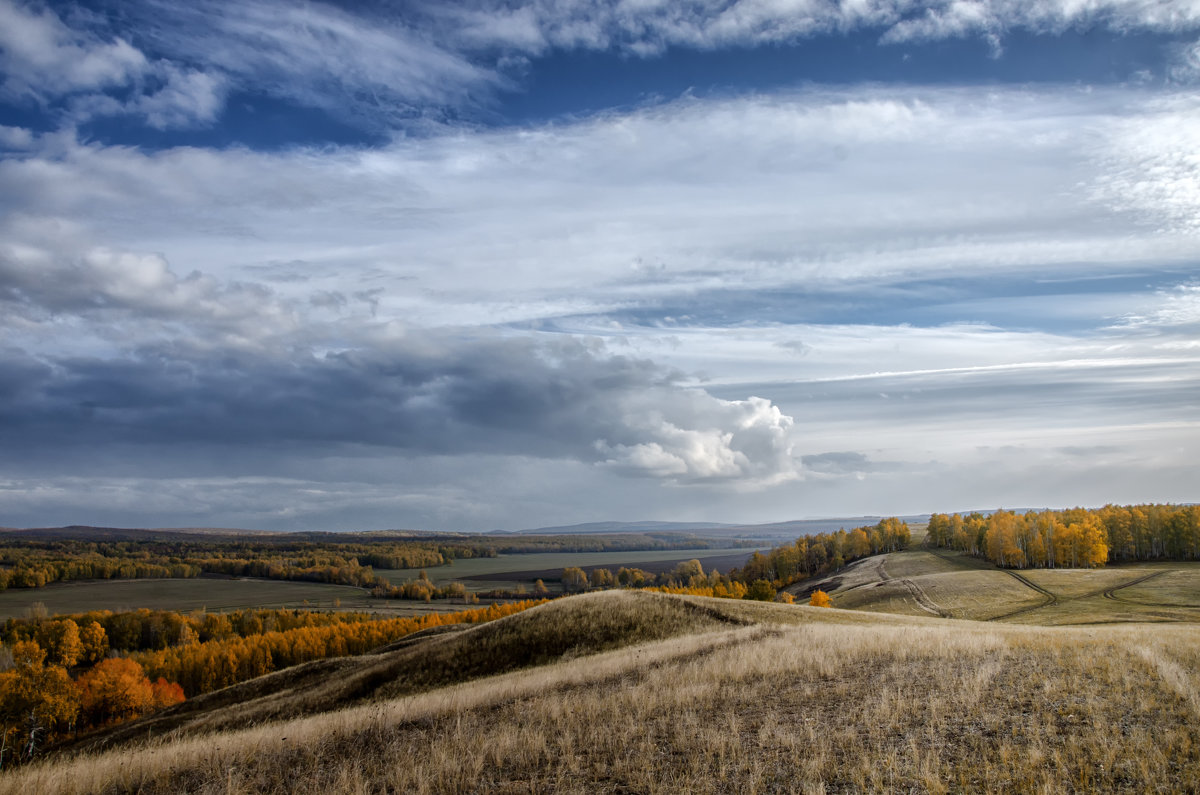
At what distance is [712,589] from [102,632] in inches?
3968

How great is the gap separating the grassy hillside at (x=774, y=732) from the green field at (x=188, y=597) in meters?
131

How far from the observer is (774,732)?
10680 millimetres

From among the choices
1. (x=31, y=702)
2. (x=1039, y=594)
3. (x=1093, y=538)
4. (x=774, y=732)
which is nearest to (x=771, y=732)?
(x=774, y=732)

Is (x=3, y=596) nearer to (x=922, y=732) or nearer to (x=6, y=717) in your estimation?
(x=6, y=717)

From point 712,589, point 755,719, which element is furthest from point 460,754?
point 712,589

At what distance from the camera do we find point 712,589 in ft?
392

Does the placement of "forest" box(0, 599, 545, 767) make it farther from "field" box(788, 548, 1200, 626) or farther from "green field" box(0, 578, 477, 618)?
"field" box(788, 548, 1200, 626)

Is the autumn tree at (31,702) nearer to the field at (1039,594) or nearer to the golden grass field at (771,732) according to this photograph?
the golden grass field at (771,732)

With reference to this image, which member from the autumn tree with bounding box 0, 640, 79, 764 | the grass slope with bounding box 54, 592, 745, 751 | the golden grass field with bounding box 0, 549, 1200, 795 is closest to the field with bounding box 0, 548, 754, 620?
the autumn tree with bounding box 0, 640, 79, 764

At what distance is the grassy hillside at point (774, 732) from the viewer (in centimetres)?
861

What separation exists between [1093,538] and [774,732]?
126110 millimetres

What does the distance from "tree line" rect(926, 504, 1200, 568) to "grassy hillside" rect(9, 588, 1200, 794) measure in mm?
114340

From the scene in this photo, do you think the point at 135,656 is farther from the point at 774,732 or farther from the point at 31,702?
the point at 774,732

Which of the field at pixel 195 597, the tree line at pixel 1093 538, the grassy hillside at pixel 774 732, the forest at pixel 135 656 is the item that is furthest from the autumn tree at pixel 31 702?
the tree line at pixel 1093 538
